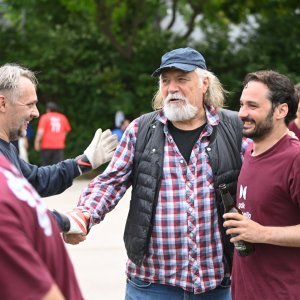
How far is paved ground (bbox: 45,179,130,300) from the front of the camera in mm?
7523

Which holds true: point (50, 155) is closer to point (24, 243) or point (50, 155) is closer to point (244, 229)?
point (244, 229)

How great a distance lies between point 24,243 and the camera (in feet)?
6.43

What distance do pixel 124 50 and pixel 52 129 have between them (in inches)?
164

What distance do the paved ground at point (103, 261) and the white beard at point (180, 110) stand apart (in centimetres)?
355

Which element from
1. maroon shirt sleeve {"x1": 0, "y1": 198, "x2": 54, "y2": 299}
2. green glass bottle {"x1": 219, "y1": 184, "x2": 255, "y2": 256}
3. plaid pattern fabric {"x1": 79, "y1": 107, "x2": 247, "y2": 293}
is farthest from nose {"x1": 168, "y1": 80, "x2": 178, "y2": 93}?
maroon shirt sleeve {"x1": 0, "y1": 198, "x2": 54, "y2": 299}

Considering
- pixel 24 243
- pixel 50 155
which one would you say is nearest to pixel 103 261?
pixel 24 243

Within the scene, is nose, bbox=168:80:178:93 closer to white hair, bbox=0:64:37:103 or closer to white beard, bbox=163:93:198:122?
white beard, bbox=163:93:198:122

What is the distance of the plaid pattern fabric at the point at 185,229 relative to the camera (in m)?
3.91

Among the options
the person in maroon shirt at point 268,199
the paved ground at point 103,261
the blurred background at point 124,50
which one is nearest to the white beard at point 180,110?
the person in maroon shirt at point 268,199

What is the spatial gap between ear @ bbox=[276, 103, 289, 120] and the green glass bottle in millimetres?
445

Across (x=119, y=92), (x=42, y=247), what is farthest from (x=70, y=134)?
(x=42, y=247)

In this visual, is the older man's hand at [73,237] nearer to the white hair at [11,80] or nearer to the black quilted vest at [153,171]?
the black quilted vest at [153,171]

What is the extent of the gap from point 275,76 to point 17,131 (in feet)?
4.22

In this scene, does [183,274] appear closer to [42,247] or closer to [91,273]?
[42,247]
